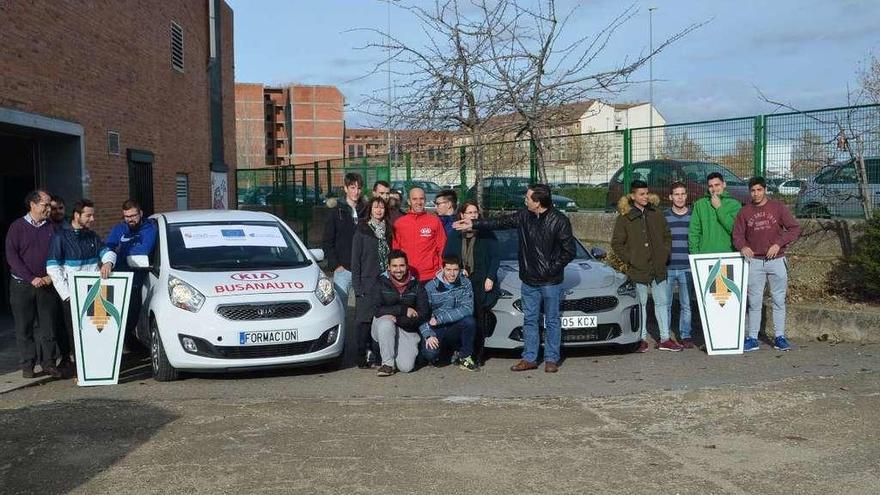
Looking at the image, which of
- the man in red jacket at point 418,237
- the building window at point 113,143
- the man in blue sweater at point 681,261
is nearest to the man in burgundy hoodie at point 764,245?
the man in blue sweater at point 681,261

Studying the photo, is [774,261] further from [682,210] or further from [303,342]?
[303,342]

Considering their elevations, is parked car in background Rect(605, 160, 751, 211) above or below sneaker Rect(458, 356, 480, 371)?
above

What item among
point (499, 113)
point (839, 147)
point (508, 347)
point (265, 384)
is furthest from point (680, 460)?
point (499, 113)

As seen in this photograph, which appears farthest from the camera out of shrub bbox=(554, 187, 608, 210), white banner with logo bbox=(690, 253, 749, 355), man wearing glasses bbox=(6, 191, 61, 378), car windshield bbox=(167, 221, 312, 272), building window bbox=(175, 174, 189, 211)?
building window bbox=(175, 174, 189, 211)

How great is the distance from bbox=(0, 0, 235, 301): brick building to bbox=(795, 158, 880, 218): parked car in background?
9.77m

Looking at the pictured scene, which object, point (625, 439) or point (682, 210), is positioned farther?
point (682, 210)

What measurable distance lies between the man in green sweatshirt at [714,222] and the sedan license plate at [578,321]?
1.42 m

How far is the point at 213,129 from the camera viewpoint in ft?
72.8

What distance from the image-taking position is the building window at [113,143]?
14.1 meters

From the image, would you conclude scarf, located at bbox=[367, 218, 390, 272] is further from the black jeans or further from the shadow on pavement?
the black jeans

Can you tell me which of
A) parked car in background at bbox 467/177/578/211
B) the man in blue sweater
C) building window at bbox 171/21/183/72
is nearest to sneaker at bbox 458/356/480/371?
the man in blue sweater

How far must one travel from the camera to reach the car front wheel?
7895 millimetres

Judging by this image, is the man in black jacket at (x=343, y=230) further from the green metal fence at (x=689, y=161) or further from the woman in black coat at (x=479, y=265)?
the green metal fence at (x=689, y=161)

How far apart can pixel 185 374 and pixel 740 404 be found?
512 cm
